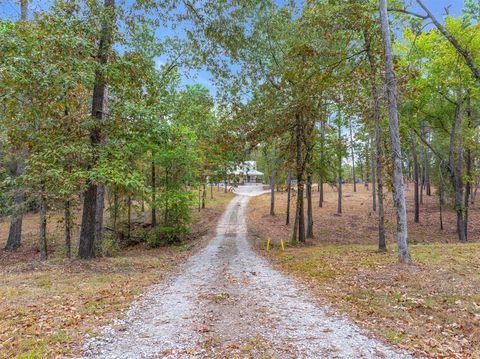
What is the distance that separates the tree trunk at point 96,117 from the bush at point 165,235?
6.80 m

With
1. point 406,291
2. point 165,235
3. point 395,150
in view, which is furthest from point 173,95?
point 406,291

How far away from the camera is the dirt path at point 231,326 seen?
4.61 metres

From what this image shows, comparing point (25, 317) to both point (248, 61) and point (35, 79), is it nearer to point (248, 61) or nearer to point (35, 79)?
point (35, 79)

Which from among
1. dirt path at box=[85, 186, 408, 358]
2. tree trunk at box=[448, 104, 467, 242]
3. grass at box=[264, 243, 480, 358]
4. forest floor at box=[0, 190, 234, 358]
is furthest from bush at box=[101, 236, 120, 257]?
tree trunk at box=[448, 104, 467, 242]

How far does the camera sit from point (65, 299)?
22.9 ft

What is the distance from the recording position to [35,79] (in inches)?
338

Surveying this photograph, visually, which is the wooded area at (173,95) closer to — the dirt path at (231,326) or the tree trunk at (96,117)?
the tree trunk at (96,117)

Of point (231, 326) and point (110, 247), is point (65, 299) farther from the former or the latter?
point (110, 247)

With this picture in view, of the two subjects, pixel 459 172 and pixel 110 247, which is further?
pixel 459 172

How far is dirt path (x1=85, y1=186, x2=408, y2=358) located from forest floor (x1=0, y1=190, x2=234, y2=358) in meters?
0.43

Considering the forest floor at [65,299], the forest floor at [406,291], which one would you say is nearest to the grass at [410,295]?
the forest floor at [406,291]

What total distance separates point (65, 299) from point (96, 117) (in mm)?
6069

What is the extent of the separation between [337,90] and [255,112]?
338 cm

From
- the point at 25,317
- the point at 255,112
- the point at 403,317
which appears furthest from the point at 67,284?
the point at 255,112
